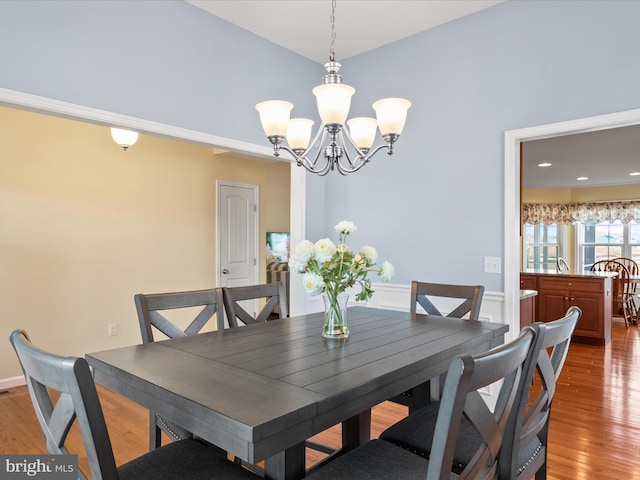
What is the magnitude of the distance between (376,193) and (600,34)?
189cm

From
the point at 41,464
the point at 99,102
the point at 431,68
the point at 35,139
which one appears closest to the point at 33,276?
the point at 35,139

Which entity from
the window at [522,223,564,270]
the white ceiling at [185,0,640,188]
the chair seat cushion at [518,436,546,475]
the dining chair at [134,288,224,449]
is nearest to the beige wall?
the white ceiling at [185,0,640,188]

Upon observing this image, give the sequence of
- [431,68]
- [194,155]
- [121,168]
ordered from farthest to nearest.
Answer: [194,155]
[121,168]
[431,68]

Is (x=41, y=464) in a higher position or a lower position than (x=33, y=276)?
lower

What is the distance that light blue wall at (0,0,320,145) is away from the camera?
2.33 meters

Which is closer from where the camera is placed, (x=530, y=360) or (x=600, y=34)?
(x=530, y=360)

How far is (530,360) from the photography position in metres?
1.26

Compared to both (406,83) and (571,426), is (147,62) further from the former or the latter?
(571,426)

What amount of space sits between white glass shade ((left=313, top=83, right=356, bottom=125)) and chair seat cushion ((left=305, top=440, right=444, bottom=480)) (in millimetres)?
1404

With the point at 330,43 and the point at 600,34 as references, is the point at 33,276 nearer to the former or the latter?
the point at 330,43

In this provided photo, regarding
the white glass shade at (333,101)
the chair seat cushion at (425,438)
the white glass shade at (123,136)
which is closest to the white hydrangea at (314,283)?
the chair seat cushion at (425,438)

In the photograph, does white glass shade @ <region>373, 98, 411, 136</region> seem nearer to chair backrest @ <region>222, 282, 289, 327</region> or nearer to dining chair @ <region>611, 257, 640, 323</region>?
chair backrest @ <region>222, 282, 289, 327</region>

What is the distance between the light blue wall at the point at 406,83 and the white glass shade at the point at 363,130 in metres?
1.23

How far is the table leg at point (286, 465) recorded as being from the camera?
1314 mm
